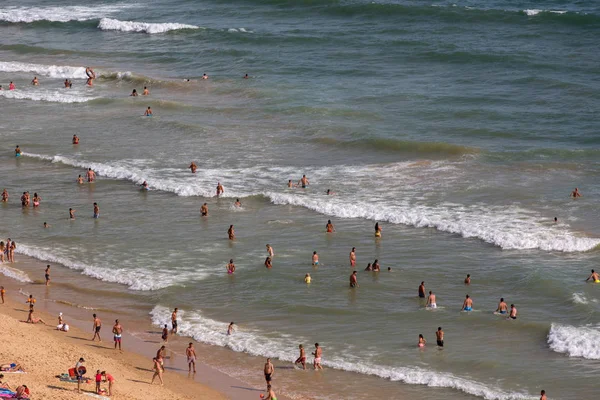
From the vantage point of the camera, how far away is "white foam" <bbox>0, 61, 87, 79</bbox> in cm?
6181

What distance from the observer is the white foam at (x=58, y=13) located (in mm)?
79562

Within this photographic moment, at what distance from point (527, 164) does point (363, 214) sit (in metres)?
8.94

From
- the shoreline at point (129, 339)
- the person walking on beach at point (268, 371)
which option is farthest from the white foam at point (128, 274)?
the person walking on beach at point (268, 371)

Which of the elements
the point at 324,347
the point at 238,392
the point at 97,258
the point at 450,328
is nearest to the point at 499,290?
the point at 450,328

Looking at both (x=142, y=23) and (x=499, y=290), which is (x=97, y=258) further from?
(x=142, y=23)

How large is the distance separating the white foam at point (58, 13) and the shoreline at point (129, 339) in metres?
50.1

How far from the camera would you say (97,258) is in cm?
3419

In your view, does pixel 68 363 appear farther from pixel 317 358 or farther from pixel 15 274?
pixel 15 274

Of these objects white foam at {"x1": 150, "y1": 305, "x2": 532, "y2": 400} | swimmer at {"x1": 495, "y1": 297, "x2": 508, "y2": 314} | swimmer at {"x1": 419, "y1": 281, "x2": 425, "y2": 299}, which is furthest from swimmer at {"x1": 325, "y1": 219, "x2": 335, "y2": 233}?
swimmer at {"x1": 495, "y1": 297, "x2": 508, "y2": 314}

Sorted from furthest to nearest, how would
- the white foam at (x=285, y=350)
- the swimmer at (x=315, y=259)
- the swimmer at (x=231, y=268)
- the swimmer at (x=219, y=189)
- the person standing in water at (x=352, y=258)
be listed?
the swimmer at (x=219, y=189) < the swimmer at (x=315, y=259) < the person standing in water at (x=352, y=258) < the swimmer at (x=231, y=268) < the white foam at (x=285, y=350)

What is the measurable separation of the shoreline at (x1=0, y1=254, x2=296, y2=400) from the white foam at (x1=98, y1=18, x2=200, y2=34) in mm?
41150

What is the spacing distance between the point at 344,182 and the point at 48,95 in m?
24.2

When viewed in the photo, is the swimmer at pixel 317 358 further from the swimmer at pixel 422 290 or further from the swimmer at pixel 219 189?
the swimmer at pixel 219 189

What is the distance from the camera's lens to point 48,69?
63.2 metres
